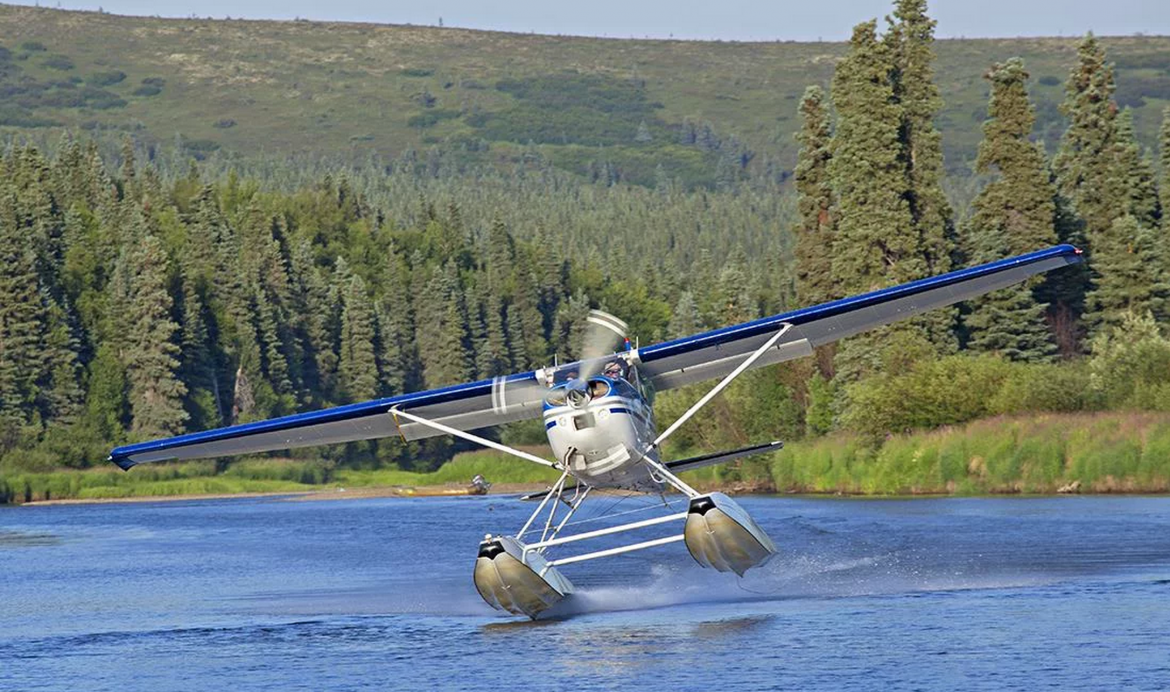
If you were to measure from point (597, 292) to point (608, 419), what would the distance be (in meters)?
106

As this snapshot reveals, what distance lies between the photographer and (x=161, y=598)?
25.9 meters

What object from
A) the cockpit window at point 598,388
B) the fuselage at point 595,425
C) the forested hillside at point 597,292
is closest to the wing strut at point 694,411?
the fuselage at point 595,425

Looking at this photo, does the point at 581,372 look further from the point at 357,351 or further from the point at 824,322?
the point at 357,351

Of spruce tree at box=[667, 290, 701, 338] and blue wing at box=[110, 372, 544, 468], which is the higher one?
spruce tree at box=[667, 290, 701, 338]

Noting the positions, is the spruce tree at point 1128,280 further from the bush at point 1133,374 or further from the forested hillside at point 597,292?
the bush at point 1133,374

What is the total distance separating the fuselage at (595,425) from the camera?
18953 mm

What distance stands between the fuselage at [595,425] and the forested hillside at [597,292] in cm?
2582

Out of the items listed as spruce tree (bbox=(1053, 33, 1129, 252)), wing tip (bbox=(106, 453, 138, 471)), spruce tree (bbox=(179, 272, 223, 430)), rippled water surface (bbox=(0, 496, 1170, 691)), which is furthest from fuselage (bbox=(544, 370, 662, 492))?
spruce tree (bbox=(179, 272, 223, 430))

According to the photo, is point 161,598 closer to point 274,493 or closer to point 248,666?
point 248,666

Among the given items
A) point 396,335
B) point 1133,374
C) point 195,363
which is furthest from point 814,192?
point 396,335

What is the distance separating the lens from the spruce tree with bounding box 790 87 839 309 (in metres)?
61.8

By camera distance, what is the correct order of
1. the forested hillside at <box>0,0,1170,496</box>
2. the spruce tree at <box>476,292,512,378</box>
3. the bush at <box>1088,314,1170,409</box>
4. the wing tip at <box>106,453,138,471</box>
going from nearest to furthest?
1. the wing tip at <box>106,453,138,471</box>
2. the bush at <box>1088,314,1170,409</box>
3. the forested hillside at <box>0,0,1170,496</box>
4. the spruce tree at <box>476,292,512,378</box>

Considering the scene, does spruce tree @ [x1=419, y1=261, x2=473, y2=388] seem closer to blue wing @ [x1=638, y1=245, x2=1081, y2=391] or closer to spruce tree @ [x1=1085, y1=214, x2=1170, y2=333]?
spruce tree @ [x1=1085, y1=214, x2=1170, y2=333]

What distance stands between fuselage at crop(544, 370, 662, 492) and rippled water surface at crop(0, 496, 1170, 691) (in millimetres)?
1813
